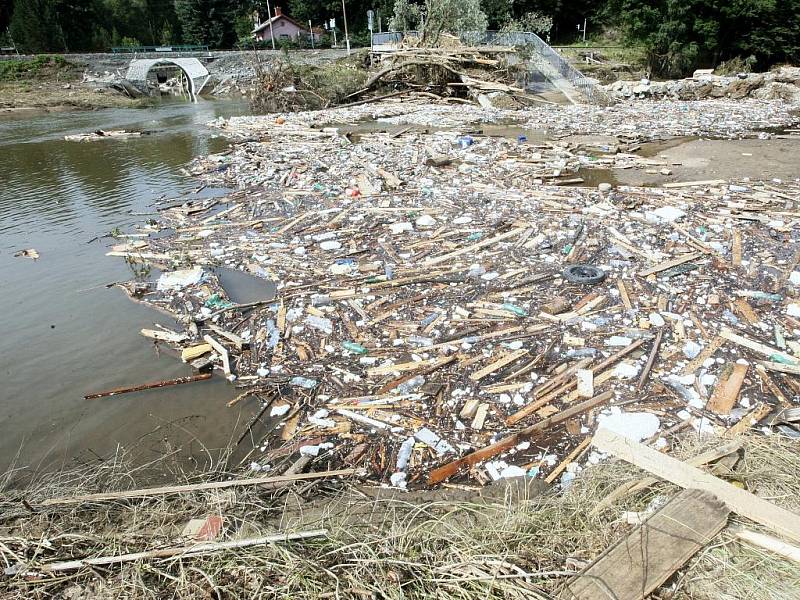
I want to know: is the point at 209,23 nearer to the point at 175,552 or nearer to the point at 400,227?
the point at 400,227

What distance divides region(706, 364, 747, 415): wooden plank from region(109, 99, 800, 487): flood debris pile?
2 cm

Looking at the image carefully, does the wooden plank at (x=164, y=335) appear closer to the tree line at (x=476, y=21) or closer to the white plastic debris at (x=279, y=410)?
the white plastic debris at (x=279, y=410)

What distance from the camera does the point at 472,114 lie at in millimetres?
19391

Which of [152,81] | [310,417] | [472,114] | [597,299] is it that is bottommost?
[310,417]

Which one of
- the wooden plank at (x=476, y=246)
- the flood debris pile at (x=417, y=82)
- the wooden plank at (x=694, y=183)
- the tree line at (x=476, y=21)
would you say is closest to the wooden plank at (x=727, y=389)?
the wooden plank at (x=476, y=246)

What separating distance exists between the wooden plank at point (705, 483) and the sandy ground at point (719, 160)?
8882 mm

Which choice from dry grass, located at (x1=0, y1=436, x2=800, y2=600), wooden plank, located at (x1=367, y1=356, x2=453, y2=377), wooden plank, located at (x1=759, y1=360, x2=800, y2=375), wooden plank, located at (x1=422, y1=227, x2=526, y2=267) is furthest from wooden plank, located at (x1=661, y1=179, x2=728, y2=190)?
dry grass, located at (x1=0, y1=436, x2=800, y2=600)

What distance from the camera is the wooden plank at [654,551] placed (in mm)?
2070

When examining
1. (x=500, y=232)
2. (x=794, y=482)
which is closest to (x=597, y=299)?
(x=500, y=232)

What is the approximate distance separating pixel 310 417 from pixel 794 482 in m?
3.44

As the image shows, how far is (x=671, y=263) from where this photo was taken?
6168 millimetres

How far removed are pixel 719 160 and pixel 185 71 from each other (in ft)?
142

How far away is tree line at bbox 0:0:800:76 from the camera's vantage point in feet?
93.9

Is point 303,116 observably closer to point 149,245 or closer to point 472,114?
point 472,114
